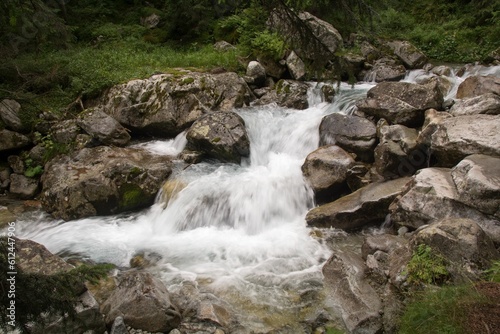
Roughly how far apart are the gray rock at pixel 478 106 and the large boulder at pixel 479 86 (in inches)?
53.4

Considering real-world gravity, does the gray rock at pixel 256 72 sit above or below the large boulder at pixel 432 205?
above

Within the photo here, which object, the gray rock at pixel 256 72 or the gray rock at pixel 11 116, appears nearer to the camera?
the gray rock at pixel 11 116

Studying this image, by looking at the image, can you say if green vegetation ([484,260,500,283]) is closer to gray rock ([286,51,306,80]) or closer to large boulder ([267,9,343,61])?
large boulder ([267,9,343,61])

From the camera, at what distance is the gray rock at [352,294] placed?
4539mm

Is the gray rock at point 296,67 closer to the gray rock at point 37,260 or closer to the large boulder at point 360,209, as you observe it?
the large boulder at point 360,209

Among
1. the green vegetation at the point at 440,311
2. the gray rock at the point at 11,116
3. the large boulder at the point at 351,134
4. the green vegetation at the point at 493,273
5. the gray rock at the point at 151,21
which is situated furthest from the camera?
the gray rock at the point at 151,21

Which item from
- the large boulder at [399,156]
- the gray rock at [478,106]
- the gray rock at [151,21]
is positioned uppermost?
the gray rock at [151,21]

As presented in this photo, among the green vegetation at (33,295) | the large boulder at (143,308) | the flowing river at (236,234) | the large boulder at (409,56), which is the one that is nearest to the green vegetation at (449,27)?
the large boulder at (409,56)

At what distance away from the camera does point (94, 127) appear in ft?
32.7

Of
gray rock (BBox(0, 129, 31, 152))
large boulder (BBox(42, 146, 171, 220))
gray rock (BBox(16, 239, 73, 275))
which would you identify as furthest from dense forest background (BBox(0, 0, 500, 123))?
gray rock (BBox(16, 239, 73, 275))

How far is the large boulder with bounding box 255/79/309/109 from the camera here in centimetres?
1201

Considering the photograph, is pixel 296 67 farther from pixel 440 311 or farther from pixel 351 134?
pixel 440 311

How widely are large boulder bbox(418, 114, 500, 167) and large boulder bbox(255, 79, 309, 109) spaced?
511 cm

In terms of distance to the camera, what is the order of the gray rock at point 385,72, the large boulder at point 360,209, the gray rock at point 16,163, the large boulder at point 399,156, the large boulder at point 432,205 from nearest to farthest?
1. the large boulder at point 432,205
2. the large boulder at point 360,209
3. the large boulder at point 399,156
4. the gray rock at point 16,163
5. the gray rock at point 385,72
